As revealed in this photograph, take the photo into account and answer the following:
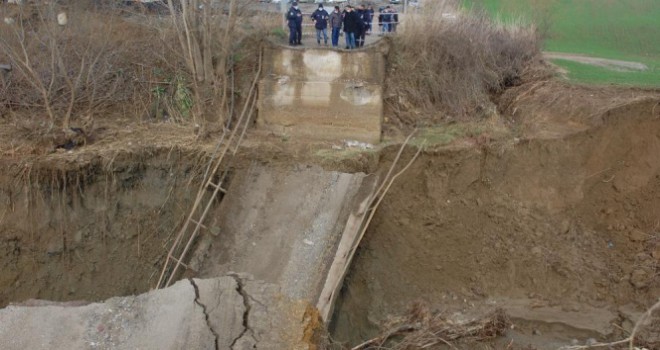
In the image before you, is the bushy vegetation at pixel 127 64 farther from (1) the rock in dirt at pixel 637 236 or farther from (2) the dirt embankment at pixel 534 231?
(1) the rock in dirt at pixel 637 236

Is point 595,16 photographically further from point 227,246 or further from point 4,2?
point 4,2

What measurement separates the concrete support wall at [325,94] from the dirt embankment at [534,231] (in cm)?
177

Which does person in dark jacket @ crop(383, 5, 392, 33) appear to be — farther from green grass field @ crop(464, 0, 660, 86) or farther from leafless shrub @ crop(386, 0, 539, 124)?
green grass field @ crop(464, 0, 660, 86)

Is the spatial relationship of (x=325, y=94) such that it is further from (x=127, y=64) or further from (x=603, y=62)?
(x=603, y=62)

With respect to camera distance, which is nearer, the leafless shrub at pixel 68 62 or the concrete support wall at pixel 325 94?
the leafless shrub at pixel 68 62

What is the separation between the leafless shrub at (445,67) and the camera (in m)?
11.8

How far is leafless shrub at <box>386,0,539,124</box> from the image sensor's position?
11812 mm

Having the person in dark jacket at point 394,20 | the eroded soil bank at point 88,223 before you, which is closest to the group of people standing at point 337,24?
the person in dark jacket at point 394,20

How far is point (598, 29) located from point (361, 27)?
10263mm

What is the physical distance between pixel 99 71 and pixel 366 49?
550 centimetres

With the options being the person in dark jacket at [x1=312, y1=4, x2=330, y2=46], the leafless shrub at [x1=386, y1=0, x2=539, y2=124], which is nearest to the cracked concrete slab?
the leafless shrub at [x1=386, y1=0, x2=539, y2=124]

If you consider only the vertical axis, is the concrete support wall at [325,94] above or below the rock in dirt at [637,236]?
above

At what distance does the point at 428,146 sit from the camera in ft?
35.1

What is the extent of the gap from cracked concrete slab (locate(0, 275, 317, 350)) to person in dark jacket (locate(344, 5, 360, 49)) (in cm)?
707
